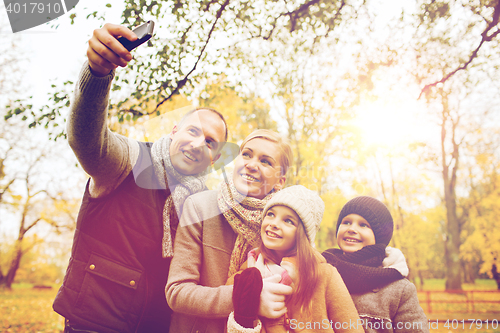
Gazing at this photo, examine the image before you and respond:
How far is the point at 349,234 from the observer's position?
233cm

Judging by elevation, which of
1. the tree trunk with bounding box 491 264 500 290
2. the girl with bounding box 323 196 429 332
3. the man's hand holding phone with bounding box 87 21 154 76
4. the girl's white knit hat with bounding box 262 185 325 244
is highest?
the man's hand holding phone with bounding box 87 21 154 76

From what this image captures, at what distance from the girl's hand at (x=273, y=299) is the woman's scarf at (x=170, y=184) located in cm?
81

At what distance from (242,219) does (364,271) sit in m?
1.06

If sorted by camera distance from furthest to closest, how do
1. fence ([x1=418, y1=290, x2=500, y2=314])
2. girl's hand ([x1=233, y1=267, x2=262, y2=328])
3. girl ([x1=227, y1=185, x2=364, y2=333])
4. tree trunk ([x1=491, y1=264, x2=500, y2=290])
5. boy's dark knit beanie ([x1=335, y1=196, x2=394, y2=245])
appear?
tree trunk ([x1=491, y1=264, x2=500, y2=290])
fence ([x1=418, y1=290, x2=500, y2=314])
boy's dark knit beanie ([x1=335, y1=196, x2=394, y2=245])
girl ([x1=227, y1=185, x2=364, y2=333])
girl's hand ([x1=233, y1=267, x2=262, y2=328])

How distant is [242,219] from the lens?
199cm

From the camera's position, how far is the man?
184 cm

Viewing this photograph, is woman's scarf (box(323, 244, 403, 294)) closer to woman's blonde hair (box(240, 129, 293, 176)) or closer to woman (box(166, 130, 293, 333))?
woman (box(166, 130, 293, 333))

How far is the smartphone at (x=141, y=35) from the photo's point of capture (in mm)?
1279

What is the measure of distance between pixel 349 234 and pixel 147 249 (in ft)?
5.44

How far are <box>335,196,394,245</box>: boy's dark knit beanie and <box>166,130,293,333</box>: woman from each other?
2.39ft

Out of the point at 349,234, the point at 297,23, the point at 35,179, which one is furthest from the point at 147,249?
the point at 35,179

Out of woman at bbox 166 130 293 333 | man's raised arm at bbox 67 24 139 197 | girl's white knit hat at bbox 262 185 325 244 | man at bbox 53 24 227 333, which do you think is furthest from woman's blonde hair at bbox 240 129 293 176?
man's raised arm at bbox 67 24 139 197

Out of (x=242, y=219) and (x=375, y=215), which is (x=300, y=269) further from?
(x=375, y=215)

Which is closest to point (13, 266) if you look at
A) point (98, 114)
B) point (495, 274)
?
point (98, 114)
